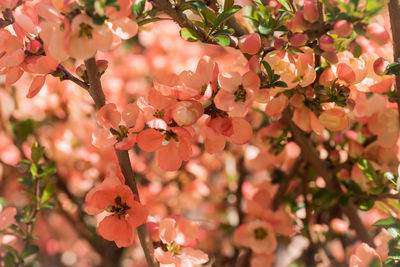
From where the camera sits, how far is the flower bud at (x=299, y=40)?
59cm

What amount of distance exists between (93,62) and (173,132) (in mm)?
150

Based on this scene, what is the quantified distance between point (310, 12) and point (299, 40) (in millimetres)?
37

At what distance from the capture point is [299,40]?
0.59m

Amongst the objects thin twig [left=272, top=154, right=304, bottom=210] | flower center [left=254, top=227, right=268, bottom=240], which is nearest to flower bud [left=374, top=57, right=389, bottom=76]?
thin twig [left=272, top=154, right=304, bottom=210]

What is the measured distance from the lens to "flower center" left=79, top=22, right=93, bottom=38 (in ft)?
1.68

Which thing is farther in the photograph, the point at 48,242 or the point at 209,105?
the point at 48,242

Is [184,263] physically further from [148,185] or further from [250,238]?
[148,185]

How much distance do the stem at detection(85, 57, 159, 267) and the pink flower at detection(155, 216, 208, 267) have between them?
0.02 metres

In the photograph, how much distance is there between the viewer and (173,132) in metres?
0.65

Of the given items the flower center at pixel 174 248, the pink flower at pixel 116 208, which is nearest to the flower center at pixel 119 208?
the pink flower at pixel 116 208

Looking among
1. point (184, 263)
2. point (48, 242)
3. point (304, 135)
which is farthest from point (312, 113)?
point (48, 242)

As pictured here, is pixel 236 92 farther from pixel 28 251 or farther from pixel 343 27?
pixel 28 251

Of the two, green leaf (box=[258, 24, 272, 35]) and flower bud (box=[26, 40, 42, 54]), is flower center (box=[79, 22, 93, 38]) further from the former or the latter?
green leaf (box=[258, 24, 272, 35])

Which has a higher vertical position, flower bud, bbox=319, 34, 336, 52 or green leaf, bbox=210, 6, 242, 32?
green leaf, bbox=210, 6, 242, 32
